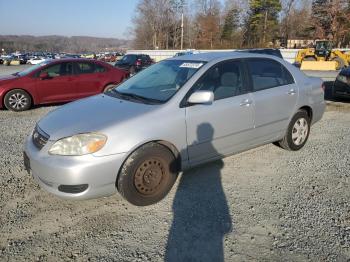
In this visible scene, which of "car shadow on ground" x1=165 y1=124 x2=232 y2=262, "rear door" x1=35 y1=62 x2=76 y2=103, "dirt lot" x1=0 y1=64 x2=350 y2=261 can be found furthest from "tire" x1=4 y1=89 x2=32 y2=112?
"car shadow on ground" x1=165 y1=124 x2=232 y2=262

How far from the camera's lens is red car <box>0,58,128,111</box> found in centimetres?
882

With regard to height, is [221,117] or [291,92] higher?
[291,92]

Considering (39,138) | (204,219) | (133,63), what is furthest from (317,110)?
(133,63)

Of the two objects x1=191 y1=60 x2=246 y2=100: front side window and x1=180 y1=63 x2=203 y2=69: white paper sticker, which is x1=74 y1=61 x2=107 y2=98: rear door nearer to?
x1=180 y1=63 x2=203 y2=69: white paper sticker

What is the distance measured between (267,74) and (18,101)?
6824 millimetres

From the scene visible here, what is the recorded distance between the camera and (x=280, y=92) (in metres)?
4.77

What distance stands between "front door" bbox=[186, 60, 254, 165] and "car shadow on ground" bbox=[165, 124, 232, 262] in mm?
100

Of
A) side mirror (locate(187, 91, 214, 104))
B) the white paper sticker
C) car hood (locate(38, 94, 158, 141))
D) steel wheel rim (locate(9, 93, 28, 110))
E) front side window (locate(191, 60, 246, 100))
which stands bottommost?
steel wheel rim (locate(9, 93, 28, 110))

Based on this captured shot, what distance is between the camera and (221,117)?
4.05 metres

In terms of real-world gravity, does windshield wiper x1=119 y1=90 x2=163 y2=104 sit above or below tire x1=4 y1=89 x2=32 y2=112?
above

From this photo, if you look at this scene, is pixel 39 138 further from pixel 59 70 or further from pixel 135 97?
pixel 59 70

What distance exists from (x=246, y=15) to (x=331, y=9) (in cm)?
1902

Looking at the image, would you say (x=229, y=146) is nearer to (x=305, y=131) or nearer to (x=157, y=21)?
(x=305, y=131)

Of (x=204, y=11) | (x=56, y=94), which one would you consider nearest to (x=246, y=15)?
(x=204, y=11)
